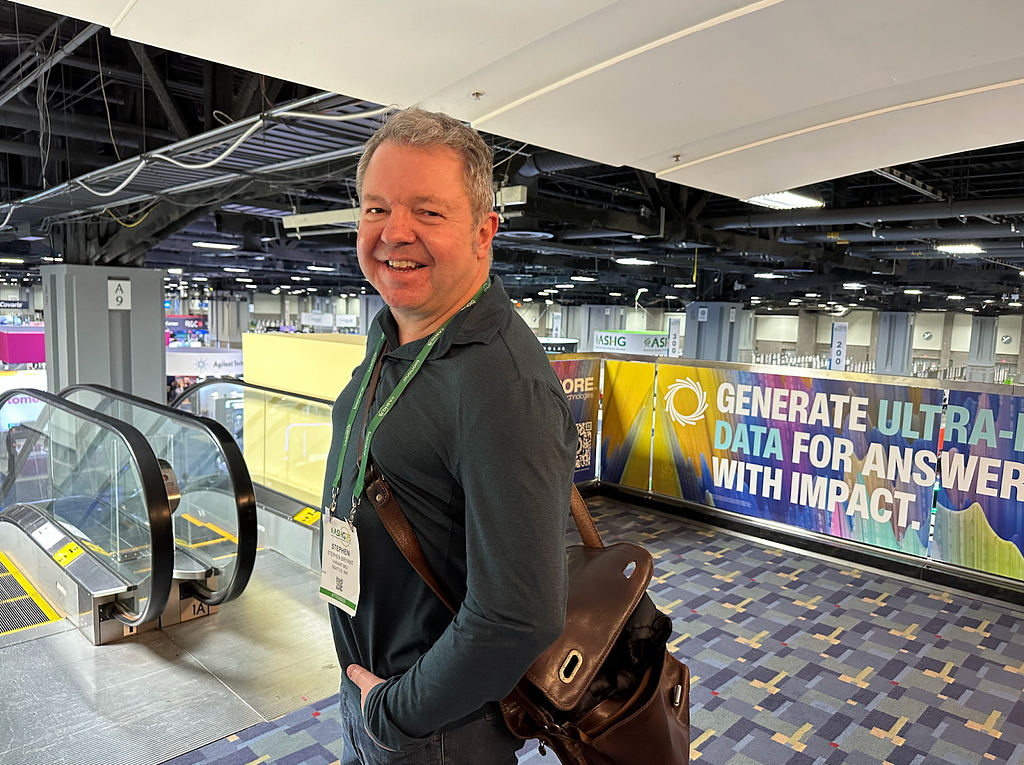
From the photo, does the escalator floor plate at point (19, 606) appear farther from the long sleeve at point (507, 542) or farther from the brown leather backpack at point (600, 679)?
the long sleeve at point (507, 542)

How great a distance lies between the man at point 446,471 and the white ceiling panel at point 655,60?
1.13 m

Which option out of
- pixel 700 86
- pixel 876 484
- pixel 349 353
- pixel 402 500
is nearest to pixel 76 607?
pixel 349 353

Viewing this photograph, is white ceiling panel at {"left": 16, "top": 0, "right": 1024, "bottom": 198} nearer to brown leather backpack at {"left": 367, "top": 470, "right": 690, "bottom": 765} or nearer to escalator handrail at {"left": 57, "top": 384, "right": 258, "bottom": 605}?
brown leather backpack at {"left": 367, "top": 470, "right": 690, "bottom": 765}

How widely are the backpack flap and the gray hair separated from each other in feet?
2.27

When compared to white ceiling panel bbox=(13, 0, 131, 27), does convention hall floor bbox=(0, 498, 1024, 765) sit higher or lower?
lower

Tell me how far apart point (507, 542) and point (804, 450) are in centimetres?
538

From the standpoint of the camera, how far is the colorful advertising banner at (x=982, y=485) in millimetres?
4656

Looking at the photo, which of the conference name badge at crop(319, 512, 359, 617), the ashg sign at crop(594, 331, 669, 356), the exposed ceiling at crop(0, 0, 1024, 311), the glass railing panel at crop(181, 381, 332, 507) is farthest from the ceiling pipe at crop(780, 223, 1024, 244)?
the conference name badge at crop(319, 512, 359, 617)

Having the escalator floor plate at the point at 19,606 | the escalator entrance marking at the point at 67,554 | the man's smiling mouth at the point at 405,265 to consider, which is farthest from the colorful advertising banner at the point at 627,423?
the man's smiling mouth at the point at 405,265

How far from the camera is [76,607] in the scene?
417cm

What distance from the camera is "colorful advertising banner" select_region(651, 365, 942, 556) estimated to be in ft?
16.8

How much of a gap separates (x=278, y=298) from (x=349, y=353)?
35.6 m

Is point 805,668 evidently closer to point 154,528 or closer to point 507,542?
point 507,542

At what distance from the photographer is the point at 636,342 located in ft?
59.9
